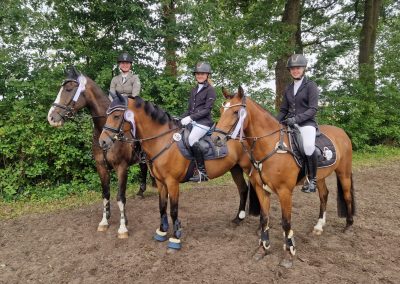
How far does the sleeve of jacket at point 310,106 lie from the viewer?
4402 millimetres

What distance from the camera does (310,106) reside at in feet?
14.7

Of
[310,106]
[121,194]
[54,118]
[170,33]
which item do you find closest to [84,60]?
[170,33]

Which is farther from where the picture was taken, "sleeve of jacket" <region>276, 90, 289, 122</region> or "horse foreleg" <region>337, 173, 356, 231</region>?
"horse foreleg" <region>337, 173, 356, 231</region>

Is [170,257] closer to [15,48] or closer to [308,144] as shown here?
[308,144]

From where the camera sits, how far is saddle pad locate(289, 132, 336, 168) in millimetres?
4484

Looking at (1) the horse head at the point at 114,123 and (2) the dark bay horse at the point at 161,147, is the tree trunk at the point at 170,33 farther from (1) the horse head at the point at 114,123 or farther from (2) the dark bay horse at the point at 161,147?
(1) the horse head at the point at 114,123

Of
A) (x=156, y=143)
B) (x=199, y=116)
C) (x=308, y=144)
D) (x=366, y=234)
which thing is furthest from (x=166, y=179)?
(x=366, y=234)

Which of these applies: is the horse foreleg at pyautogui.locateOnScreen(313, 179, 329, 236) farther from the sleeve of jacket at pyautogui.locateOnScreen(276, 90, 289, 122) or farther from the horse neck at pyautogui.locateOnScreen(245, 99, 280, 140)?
the horse neck at pyautogui.locateOnScreen(245, 99, 280, 140)

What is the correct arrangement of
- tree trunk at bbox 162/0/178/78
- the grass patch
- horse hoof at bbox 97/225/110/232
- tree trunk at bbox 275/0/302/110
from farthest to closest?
1. tree trunk at bbox 275/0/302/110
2. tree trunk at bbox 162/0/178/78
3. the grass patch
4. horse hoof at bbox 97/225/110/232

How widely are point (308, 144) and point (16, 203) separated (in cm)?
643

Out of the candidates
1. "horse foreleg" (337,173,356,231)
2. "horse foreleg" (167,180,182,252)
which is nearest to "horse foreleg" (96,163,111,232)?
"horse foreleg" (167,180,182,252)

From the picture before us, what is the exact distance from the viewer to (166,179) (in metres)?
4.83

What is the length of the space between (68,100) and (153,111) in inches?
55.9

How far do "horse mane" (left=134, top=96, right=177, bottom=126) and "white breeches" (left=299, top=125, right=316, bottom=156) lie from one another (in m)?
2.00
